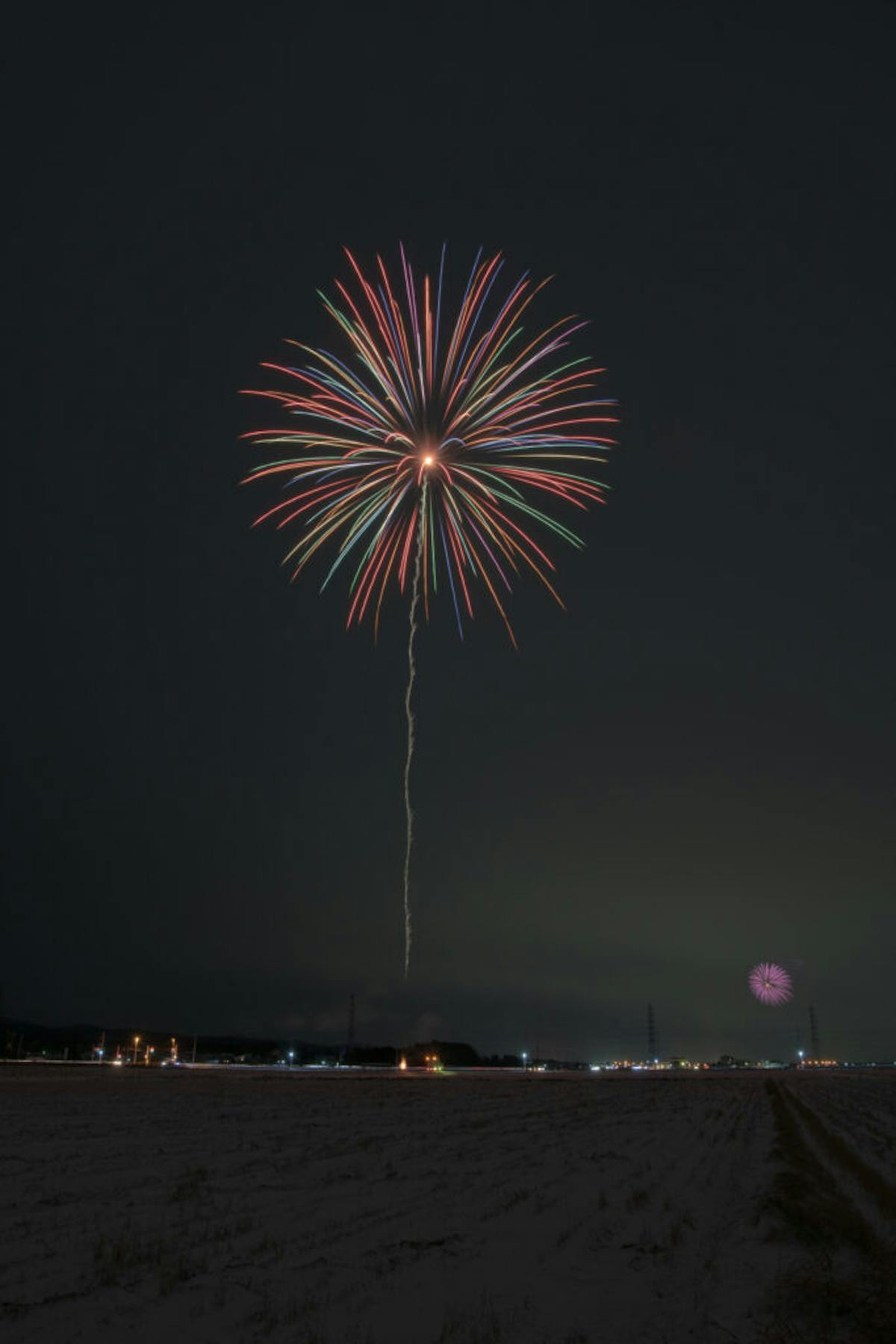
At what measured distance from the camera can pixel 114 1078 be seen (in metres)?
67.5

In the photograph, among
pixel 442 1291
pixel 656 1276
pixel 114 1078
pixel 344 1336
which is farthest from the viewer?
pixel 114 1078

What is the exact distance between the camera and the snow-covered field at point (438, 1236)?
29.8 feet

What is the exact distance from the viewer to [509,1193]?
639 inches

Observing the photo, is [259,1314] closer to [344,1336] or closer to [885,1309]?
[344,1336]

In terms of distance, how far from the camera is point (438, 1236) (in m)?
12.7

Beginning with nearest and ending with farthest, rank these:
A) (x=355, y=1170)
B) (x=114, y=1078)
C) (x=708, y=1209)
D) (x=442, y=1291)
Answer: (x=442, y=1291) < (x=708, y=1209) < (x=355, y=1170) < (x=114, y=1078)

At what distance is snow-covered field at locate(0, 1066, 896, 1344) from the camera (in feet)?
29.8

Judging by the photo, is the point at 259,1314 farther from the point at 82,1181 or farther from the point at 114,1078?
the point at 114,1078

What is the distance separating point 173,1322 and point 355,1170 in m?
10.5

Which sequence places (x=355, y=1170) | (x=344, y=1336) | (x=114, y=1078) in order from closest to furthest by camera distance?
(x=344, y=1336) < (x=355, y=1170) < (x=114, y=1078)

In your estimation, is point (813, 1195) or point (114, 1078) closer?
point (813, 1195)

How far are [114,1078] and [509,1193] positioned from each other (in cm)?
5966

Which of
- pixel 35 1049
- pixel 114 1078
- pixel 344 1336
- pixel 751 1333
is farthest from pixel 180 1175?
pixel 35 1049

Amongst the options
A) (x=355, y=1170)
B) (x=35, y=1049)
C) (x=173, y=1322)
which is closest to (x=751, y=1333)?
(x=173, y=1322)
